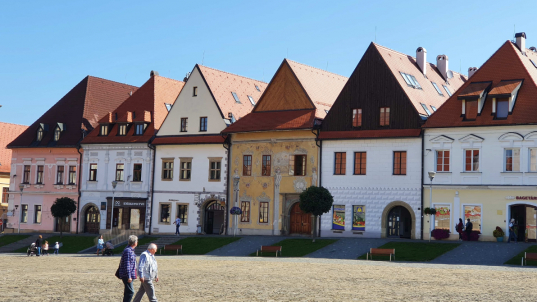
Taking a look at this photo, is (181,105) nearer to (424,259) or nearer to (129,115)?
(129,115)

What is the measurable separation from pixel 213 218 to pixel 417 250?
71.0 feet

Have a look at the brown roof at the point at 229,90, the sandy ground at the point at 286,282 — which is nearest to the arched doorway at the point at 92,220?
the brown roof at the point at 229,90

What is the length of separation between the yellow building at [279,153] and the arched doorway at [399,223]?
623 cm

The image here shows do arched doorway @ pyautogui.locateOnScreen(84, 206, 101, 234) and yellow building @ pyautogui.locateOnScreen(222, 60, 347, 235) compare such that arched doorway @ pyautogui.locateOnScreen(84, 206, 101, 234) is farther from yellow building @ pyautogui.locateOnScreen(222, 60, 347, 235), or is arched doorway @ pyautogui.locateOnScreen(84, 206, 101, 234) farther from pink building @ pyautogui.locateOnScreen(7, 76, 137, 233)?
Answer: yellow building @ pyautogui.locateOnScreen(222, 60, 347, 235)

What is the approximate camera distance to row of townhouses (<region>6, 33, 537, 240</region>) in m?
46.7

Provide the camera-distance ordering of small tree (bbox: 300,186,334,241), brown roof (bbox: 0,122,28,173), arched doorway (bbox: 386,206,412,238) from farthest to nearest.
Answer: brown roof (bbox: 0,122,28,173), arched doorway (bbox: 386,206,412,238), small tree (bbox: 300,186,334,241)

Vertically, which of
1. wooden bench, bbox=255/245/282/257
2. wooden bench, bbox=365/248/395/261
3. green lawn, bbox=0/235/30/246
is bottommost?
green lawn, bbox=0/235/30/246

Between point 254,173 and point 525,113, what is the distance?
68.4 feet

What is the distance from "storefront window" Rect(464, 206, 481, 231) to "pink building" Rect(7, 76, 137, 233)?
34.8 metres

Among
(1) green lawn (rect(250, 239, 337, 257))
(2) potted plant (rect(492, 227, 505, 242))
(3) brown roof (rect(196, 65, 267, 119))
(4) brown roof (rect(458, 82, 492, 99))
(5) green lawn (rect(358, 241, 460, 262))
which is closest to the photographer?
(5) green lawn (rect(358, 241, 460, 262))

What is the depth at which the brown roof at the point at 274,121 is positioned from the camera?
54094 mm

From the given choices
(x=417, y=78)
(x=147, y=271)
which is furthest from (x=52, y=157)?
(x=147, y=271)

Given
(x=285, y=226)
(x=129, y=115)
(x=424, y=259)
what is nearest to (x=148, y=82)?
(x=129, y=115)

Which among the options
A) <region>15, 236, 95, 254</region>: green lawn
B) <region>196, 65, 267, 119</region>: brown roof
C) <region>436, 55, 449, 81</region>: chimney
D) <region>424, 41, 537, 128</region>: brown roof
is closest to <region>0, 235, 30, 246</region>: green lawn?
<region>15, 236, 95, 254</region>: green lawn
